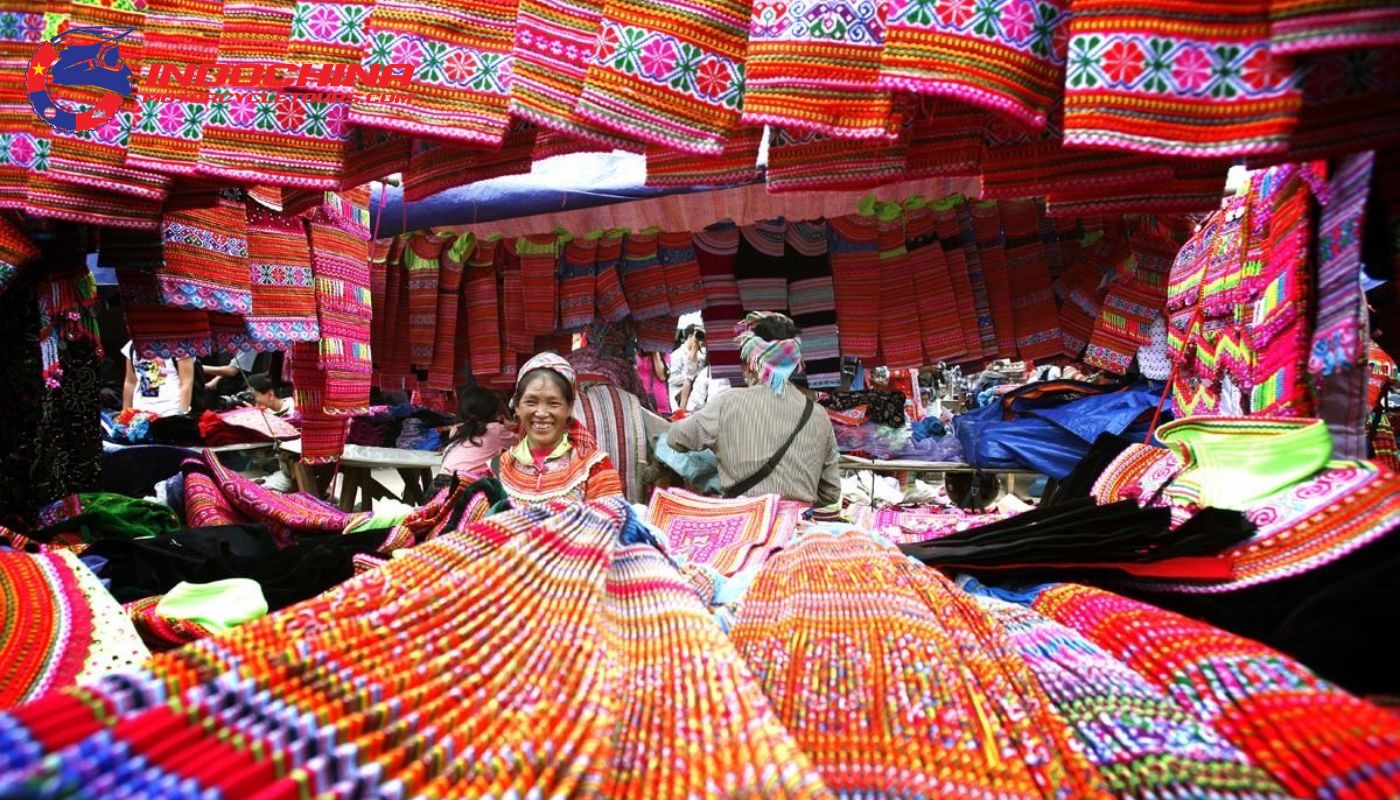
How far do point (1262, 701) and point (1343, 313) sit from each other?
2.76 feet

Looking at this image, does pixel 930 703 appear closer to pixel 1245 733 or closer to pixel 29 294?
pixel 1245 733

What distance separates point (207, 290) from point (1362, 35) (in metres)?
3.04

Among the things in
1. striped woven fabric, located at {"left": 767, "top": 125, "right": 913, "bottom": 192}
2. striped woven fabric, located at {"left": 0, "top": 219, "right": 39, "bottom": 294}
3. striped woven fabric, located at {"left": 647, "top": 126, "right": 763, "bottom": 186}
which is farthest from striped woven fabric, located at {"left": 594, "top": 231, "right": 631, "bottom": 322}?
striped woven fabric, located at {"left": 767, "top": 125, "right": 913, "bottom": 192}

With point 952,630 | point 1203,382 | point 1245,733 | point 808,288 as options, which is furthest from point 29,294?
point 808,288

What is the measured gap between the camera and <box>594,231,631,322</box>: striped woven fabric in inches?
206

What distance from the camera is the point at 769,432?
446cm

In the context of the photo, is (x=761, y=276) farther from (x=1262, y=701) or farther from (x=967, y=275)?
(x=1262, y=701)

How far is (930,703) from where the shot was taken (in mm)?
813

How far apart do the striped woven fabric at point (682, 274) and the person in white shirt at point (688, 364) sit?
3668 millimetres

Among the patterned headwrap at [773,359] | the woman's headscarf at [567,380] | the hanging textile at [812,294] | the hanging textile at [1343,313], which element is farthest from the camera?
the hanging textile at [812,294]

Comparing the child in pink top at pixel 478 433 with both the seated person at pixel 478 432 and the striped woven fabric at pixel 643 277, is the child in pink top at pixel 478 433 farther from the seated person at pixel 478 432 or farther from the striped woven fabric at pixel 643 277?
the striped woven fabric at pixel 643 277

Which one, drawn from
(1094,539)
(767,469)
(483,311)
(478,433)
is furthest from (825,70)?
(478,433)

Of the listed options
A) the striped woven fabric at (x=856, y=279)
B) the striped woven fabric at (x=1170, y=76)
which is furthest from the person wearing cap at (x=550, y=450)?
the striped woven fabric at (x=1170, y=76)

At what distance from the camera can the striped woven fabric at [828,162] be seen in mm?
1493
